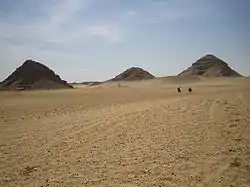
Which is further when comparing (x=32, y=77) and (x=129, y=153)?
(x=32, y=77)

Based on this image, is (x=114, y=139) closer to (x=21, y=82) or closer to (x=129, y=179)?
(x=129, y=179)

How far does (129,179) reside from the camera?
7.36 metres

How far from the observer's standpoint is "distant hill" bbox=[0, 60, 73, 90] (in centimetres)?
11306

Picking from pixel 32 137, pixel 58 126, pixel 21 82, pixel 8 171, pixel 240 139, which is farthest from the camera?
pixel 21 82

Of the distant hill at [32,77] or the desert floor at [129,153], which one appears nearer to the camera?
the desert floor at [129,153]

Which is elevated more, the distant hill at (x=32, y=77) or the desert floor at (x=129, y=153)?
the distant hill at (x=32, y=77)

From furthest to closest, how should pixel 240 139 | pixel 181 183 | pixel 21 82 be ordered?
pixel 21 82
pixel 240 139
pixel 181 183

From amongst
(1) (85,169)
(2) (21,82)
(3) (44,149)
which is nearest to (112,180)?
→ (1) (85,169)

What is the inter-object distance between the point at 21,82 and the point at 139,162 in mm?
111557

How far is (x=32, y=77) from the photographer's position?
117625mm

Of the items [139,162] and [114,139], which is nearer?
[139,162]

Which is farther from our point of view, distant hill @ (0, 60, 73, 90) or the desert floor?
distant hill @ (0, 60, 73, 90)

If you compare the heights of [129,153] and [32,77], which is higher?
[32,77]

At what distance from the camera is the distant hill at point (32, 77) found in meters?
113
